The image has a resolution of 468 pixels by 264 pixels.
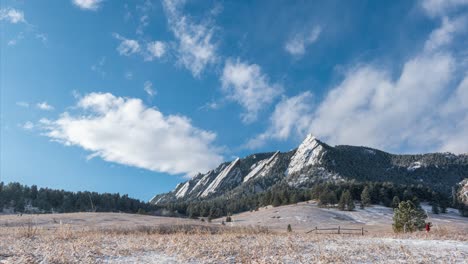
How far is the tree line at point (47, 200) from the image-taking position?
123m

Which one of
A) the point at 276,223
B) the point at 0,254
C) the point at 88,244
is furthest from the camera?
the point at 276,223

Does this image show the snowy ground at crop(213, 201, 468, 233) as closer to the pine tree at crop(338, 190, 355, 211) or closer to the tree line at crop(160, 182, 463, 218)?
the pine tree at crop(338, 190, 355, 211)

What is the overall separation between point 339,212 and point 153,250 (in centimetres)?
10728

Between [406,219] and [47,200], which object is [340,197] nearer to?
[406,219]

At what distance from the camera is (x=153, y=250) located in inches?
645

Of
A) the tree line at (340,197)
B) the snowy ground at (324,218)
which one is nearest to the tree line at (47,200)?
the tree line at (340,197)

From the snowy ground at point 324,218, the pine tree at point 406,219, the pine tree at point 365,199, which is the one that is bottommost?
the snowy ground at point 324,218

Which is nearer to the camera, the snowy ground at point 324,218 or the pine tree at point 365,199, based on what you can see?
the snowy ground at point 324,218

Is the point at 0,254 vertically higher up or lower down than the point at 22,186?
lower down

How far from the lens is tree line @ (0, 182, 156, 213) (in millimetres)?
122812

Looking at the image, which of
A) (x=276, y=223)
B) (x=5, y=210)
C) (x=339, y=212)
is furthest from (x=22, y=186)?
(x=339, y=212)

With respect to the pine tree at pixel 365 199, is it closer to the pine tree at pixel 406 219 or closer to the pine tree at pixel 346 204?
the pine tree at pixel 346 204

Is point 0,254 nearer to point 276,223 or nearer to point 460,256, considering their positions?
point 460,256

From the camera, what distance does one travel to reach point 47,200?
132 metres
